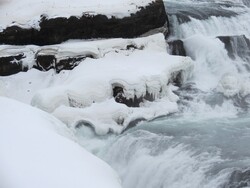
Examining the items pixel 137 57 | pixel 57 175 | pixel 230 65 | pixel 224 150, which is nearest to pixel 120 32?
pixel 137 57

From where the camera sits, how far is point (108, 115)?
9617 mm

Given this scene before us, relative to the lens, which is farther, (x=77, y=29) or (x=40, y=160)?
(x=77, y=29)

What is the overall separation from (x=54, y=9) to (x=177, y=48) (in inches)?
145

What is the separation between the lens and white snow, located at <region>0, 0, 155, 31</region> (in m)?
12.0

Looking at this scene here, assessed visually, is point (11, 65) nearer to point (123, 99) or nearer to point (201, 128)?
point (123, 99)

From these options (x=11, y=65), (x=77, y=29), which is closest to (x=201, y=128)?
(x=77, y=29)

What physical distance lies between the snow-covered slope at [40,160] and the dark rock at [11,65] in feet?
18.7

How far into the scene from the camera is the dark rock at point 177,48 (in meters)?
13.0

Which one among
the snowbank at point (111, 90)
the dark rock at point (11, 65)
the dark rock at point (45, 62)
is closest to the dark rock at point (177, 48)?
the snowbank at point (111, 90)

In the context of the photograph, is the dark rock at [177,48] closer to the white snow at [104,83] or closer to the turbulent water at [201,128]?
the turbulent water at [201,128]

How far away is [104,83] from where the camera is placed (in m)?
10.1

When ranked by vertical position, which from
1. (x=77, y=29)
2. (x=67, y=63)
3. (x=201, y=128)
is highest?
(x=77, y=29)

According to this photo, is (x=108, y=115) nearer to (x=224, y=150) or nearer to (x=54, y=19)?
(x=224, y=150)

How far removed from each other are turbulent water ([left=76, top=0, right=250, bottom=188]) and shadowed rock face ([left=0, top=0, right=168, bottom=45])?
4.94ft
